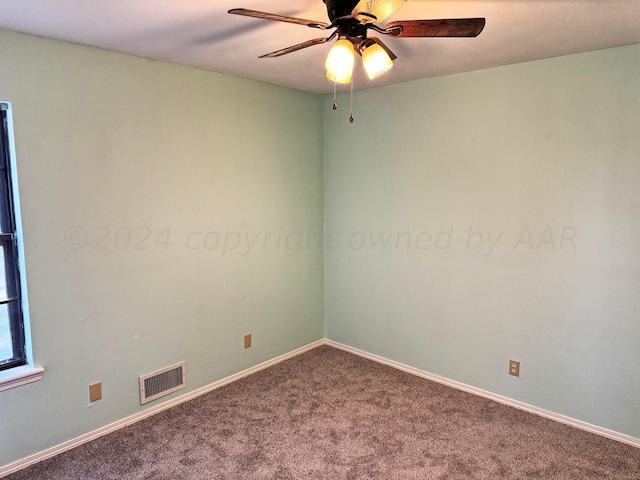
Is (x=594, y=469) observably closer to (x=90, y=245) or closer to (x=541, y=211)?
(x=541, y=211)

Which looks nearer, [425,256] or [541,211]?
[541,211]

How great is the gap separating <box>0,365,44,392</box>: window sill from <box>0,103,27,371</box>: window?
0.22ft

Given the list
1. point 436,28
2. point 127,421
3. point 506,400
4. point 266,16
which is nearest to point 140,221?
point 127,421

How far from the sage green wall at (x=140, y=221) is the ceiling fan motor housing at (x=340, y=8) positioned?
167 cm

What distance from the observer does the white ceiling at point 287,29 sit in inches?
77.1

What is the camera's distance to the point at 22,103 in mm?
2346

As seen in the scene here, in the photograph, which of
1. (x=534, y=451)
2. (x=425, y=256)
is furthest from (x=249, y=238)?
(x=534, y=451)

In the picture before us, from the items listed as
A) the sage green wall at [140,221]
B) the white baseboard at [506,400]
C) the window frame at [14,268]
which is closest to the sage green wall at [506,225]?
the white baseboard at [506,400]

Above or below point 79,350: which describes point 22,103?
above

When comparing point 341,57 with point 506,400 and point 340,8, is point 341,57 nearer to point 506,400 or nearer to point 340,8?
point 340,8

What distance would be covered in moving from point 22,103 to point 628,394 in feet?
12.8

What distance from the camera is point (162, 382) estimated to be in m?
3.08

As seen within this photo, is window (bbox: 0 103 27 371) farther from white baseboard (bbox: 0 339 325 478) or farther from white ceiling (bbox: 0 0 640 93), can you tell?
white ceiling (bbox: 0 0 640 93)

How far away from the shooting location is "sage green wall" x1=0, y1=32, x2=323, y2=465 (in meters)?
2.45
